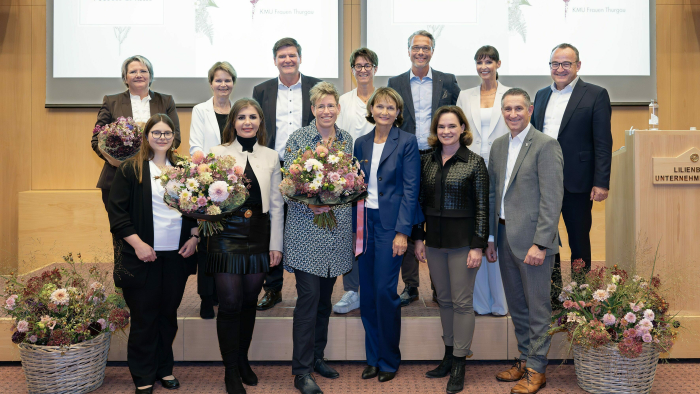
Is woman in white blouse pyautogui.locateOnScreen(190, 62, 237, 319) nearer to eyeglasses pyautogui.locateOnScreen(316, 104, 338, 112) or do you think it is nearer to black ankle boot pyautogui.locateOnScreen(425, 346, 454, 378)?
eyeglasses pyautogui.locateOnScreen(316, 104, 338, 112)

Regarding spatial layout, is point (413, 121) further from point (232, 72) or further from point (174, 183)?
point (174, 183)

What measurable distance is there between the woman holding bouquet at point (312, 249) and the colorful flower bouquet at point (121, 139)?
3.00 ft

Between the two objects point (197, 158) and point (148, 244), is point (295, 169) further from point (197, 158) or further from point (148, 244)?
point (148, 244)

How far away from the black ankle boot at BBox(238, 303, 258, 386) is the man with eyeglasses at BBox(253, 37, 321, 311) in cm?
55

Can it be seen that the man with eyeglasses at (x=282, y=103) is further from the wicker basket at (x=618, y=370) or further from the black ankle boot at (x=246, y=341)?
the wicker basket at (x=618, y=370)

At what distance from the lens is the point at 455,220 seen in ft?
9.99

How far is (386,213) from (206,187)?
1.00 metres

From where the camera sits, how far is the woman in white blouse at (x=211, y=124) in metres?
3.55

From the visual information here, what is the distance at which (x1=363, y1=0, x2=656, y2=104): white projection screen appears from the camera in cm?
571

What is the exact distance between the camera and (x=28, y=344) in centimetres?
299

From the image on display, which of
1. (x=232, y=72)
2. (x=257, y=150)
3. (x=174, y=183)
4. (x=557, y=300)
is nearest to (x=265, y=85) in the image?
(x=232, y=72)

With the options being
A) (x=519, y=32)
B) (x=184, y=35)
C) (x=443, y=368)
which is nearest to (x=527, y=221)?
(x=443, y=368)

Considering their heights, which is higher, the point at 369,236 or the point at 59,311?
the point at 369,236

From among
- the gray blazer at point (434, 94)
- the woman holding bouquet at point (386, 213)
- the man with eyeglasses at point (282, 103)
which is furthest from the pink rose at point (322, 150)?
the gray blazer at point (434, 94)
